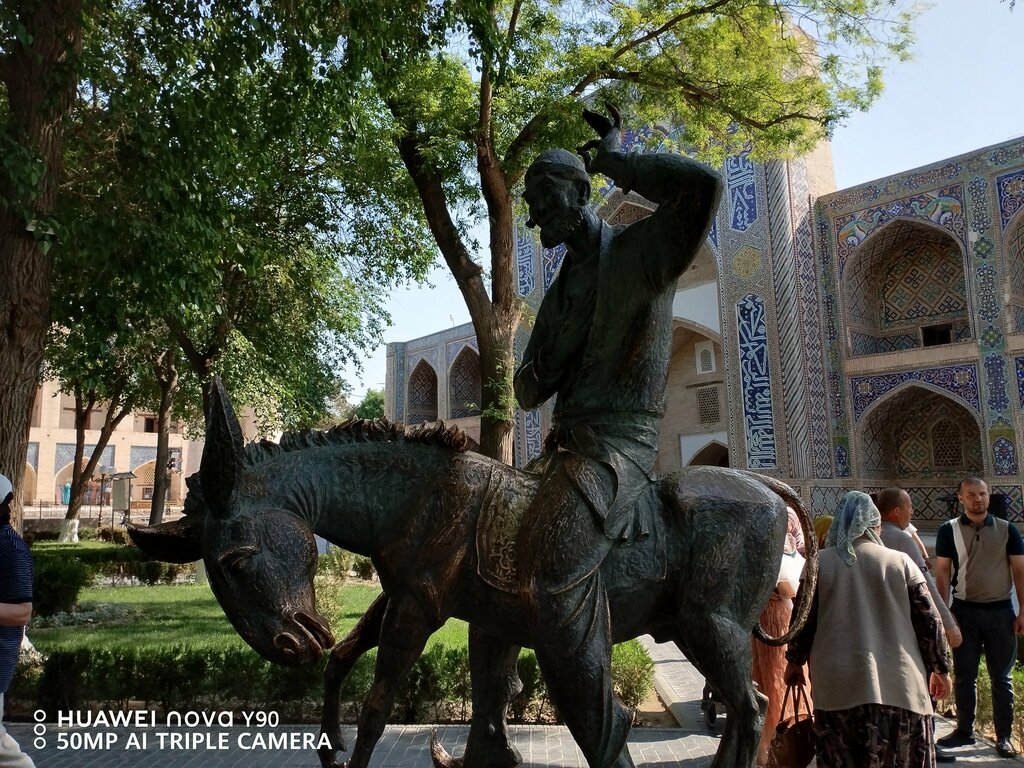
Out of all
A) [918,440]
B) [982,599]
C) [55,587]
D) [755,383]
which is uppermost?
[755,383]

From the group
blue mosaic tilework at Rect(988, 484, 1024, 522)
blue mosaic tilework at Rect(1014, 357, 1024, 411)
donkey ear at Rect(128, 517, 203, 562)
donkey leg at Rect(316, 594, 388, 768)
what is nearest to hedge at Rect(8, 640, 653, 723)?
donkey leg at Rect(316, 594, 388, 768)

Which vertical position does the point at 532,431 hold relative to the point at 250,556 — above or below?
above

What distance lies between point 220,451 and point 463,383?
25.8m

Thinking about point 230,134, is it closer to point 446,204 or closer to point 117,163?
point 117,163

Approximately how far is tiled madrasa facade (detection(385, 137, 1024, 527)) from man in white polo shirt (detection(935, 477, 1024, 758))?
10570 mm

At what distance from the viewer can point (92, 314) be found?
6875 mm

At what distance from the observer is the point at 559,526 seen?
2.00 m

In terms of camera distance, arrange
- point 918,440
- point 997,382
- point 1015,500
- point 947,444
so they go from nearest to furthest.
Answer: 1. point 1015,500
2. point 997,382
3. point 947,444
4. point 918,440

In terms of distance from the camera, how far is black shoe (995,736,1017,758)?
15.8 feet

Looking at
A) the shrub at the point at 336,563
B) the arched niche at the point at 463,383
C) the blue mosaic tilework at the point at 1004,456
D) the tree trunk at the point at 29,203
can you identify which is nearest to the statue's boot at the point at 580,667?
the tree trunk at the point at 29,203

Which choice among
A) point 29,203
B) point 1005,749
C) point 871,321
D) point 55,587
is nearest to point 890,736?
point 1005,749

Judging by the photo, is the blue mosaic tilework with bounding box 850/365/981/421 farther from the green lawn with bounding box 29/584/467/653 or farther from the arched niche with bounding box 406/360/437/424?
the arched niche with bounding box 406/360/437/424

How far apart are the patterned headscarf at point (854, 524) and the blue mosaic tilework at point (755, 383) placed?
1326cm

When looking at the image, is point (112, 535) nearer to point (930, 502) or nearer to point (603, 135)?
point (930, 502)
